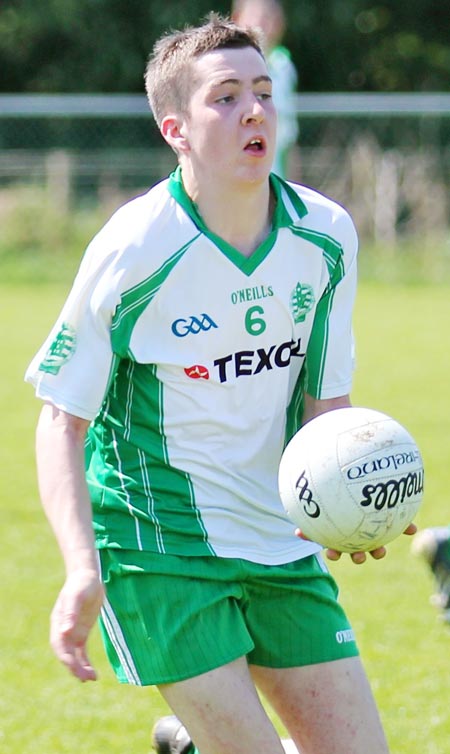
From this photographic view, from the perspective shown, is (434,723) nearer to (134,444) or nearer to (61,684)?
(61,684)

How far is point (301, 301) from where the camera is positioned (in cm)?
340

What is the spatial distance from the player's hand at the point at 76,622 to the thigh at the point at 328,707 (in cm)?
63

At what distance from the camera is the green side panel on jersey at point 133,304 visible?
3.20 meters

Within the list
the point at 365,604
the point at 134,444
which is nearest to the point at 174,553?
the point at 134,444

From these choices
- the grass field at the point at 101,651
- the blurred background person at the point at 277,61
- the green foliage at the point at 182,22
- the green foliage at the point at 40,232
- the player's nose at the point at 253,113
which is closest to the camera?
the player's nose at the point at 253,113

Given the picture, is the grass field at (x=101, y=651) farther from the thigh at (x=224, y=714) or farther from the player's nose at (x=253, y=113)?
the player's nose at (x=253, y=113)

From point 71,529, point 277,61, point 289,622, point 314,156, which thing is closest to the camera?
point 71,529

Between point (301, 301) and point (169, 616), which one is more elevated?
point (301, 301)

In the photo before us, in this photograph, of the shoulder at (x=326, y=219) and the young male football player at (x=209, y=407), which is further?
the shoulder at (x=326, y=219)

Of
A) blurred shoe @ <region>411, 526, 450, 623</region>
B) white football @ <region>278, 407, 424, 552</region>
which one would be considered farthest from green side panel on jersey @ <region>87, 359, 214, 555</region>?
blurred shoe @ <region>411, 526, 450, 623</region>

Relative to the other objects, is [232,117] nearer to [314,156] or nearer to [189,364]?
[189,364]

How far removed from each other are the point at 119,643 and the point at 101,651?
6.53ft

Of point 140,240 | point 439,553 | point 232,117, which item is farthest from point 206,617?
point 439,553

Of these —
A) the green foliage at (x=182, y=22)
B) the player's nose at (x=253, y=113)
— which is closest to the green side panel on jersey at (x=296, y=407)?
the player's nose at (x=253, y=113)
